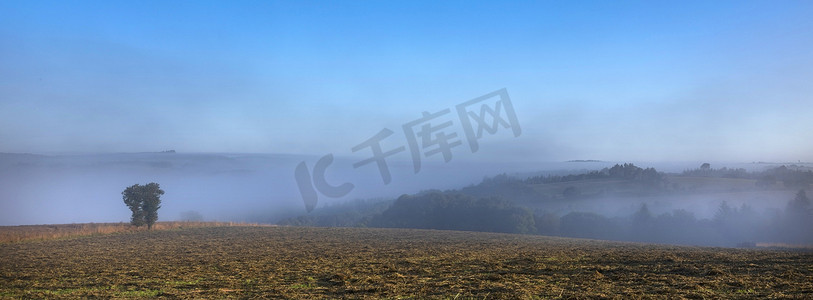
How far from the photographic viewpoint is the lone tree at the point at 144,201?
1768 inches

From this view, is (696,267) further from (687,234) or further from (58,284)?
(687,234)

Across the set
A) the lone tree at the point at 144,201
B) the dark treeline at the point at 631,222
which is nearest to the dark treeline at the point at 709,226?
the dark treeline at the point at 631,222

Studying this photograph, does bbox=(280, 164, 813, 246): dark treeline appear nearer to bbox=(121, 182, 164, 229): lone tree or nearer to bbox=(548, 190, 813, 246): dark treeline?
bbox=(548, 190, 813, 246): dark treeline

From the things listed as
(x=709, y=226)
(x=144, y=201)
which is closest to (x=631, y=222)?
(x=709, y=226)

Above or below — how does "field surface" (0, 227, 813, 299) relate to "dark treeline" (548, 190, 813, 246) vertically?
above

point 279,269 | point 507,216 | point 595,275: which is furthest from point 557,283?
point 507,216

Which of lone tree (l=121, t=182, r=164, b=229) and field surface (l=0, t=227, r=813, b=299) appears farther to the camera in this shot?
lone tree (l=121, t=182, r=164, b=229)

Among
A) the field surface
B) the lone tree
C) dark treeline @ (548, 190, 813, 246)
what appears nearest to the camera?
the field surface

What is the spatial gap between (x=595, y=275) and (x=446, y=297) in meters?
5.40

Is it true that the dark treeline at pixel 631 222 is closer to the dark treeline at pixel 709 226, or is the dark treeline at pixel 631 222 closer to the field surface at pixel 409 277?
the dark treeline at pixel 709 226

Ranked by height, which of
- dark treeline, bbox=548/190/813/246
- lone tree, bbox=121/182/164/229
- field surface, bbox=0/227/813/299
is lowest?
dark treeline, bbox=548/190/813/246

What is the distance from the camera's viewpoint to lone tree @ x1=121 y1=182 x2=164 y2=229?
4491 centimetres

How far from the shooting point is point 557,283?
12734 mm

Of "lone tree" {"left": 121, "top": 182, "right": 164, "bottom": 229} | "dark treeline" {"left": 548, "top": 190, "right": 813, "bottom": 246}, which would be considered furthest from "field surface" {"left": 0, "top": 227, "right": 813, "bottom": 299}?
"dark treeline" {"left": 548, "top": 190, "right": 813, "bottom": 246}
